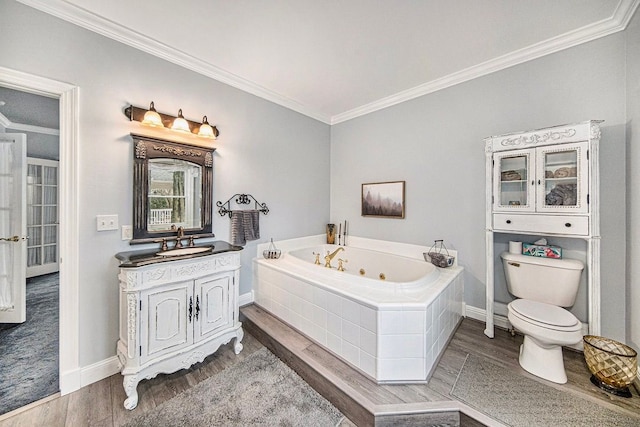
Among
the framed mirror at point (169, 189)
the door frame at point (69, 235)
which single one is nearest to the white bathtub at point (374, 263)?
the framed mirror at point (169, 189)

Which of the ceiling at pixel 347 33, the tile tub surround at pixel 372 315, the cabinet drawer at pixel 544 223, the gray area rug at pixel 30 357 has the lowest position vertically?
the gray area rug at pixel 30 357

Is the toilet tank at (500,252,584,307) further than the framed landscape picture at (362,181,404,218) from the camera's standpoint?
No

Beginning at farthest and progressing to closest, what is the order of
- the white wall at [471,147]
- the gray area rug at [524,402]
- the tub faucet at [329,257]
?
the tub faucet at [329,257] < the white wall at [471,147] < the gray area rug at [524,402]

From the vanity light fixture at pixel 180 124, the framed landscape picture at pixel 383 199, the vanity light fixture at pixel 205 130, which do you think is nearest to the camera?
the vanity light fixture at pixel 180 124

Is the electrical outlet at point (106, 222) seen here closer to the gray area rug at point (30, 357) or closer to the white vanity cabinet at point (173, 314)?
the white vanity cabinet at point (173, 314)

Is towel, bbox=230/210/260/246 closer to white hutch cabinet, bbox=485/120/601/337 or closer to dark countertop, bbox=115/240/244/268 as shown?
dark countertop, bbox=115/240/244/268

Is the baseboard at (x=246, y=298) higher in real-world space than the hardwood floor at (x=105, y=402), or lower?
higher

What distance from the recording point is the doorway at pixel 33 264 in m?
1.74

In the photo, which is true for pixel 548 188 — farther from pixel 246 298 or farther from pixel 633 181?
pixel 246 298

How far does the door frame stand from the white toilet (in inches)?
126

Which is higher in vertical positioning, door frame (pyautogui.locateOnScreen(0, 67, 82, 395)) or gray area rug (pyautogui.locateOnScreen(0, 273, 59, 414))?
door frame (pyautogui.locateOnScreen(0, 67, 82, 395))

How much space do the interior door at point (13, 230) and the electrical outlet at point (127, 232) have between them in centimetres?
150

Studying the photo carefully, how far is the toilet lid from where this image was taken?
1.59m

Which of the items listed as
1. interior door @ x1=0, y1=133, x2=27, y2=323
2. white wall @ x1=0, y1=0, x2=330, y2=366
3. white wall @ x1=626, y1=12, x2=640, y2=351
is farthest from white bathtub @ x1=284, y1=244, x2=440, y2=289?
interior door @ x1=0, y1=133, x2=27, y2=323
